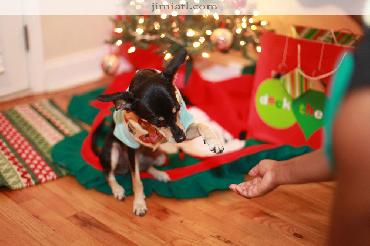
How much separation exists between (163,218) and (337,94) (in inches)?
46.0

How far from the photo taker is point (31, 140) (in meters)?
2.48

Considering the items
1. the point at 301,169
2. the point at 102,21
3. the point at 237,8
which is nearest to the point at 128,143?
the point at 301,169

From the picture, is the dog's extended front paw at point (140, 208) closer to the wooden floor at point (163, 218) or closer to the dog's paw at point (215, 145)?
the wooden floor at point (163, 218)

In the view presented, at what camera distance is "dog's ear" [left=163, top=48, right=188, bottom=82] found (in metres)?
1.59

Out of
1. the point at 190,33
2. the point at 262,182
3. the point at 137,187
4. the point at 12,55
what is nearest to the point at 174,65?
the point at 262,182

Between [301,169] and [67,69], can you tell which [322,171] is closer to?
[301,169]

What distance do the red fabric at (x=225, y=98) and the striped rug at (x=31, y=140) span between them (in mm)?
671

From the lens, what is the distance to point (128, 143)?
1895 mm

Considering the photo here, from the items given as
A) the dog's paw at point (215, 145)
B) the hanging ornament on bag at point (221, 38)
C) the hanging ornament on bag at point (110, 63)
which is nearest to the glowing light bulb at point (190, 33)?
the hanging ornament on bag at point (221, 38)

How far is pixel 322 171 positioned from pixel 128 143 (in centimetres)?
90

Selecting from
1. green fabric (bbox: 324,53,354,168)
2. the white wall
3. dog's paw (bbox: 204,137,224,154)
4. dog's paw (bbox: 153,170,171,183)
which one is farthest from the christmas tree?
green fabric (bbox: 324,53,354,168)

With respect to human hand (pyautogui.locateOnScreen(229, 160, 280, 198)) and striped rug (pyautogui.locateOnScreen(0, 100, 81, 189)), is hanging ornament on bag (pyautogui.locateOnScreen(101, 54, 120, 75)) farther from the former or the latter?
human hand (pyautogui.locateOnScreen(229, 160, 280, 198))

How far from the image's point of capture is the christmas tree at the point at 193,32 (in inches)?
98.0

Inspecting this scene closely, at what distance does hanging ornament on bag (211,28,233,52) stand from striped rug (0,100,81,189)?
86 cm
